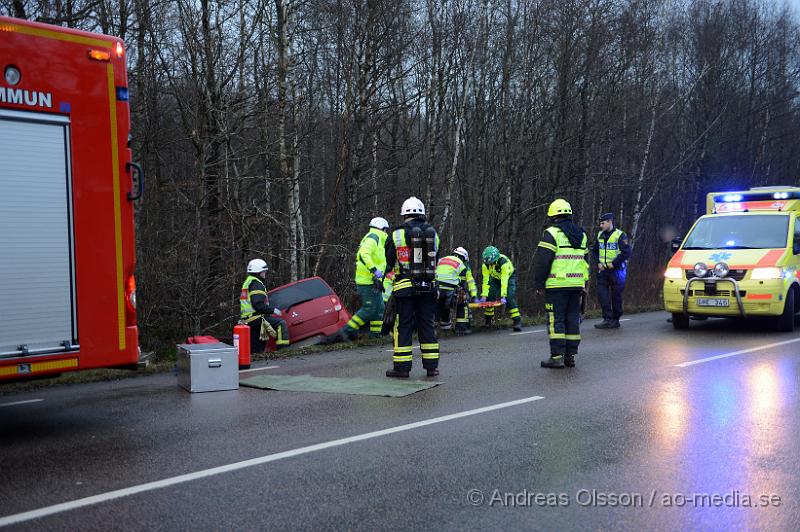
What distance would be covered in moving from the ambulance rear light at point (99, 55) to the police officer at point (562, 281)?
17.9ft

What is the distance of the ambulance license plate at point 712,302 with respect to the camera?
13.1 m

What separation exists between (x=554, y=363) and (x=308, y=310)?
491cm

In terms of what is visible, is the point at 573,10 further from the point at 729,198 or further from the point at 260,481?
the point at 260,481

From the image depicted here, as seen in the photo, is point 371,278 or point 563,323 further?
point 371,278

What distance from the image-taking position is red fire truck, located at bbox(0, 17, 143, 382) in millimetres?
6078

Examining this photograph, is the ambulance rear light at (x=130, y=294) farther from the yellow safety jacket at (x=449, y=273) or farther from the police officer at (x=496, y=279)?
the police officer at (x=496, y=279)

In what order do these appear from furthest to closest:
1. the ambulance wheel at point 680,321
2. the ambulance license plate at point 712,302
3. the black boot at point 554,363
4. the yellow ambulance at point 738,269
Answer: the ambulance wheel at point 680,321 → the ambulance license plate at point 712,302 → the yellow ambulance at point 738,269 → the black boot at point 554,363

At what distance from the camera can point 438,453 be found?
5742 millimetres

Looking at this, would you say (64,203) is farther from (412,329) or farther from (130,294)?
(412,329)

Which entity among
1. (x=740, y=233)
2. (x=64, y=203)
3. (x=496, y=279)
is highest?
(x=64, y=203)

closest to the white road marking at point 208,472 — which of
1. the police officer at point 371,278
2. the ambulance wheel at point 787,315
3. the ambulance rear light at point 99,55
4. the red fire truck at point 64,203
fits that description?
the red fire truck at point 64,203

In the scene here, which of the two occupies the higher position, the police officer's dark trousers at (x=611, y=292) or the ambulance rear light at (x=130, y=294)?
the ambulance rear light at (x=130, y=294)

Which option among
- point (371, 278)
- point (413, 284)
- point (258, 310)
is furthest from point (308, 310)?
point (413, 284)

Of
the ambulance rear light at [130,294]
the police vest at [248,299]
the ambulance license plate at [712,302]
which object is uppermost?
the ambulance rear light at [130,294]
